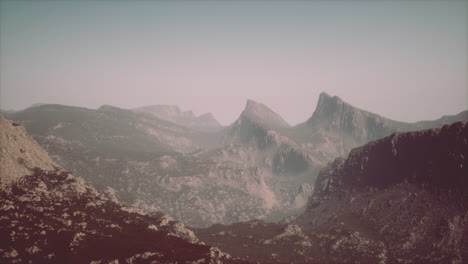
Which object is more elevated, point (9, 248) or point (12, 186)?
point (12, 186)

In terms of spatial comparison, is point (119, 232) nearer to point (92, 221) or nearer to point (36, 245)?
point (92, 221)

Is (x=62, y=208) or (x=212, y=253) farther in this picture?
(x=62, y=208)

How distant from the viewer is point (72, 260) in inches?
5625

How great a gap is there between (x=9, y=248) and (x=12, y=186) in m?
76.2

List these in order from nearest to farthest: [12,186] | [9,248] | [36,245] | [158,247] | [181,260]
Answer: [9,248] → [36,245] → [181,260] → [158,247] → [12,186]

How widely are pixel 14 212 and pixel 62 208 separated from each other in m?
33.7

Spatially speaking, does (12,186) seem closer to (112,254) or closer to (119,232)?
(119,232)

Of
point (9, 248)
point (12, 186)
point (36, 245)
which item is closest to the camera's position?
point (9, 248)

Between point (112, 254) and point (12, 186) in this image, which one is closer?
point (112, 254)

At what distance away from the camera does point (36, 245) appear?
483 ft

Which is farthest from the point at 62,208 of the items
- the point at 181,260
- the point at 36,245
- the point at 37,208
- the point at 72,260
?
the point at 181,260

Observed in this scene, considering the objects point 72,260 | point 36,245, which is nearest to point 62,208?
point 36,245

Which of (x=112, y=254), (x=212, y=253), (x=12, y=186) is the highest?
(x=12, y=186)

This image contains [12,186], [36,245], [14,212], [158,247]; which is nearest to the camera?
[36,245]
